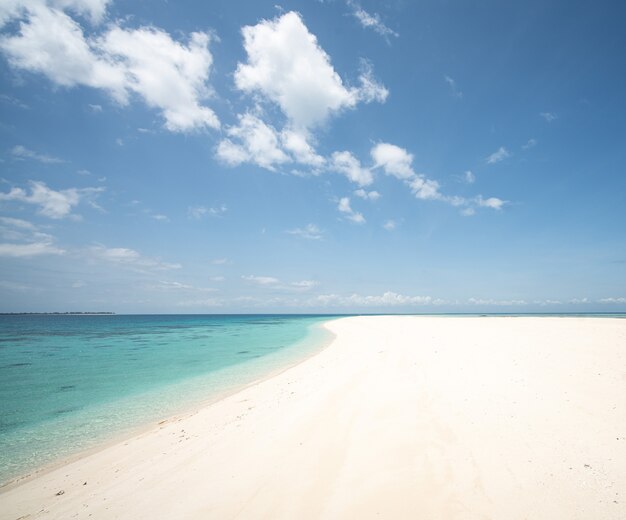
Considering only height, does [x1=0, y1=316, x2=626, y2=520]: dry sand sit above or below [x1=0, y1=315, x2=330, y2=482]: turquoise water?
above

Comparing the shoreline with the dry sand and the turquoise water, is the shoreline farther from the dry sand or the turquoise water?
the dry sand

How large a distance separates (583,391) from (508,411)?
2.95m

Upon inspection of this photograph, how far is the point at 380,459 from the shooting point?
17.4ft

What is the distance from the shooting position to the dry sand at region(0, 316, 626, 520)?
4.13 metres

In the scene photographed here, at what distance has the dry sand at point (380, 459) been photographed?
4.13 metres

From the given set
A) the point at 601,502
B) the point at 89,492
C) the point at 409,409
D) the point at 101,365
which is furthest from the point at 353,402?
the point at 101,365

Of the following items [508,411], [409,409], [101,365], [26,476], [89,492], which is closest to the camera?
[89,492]

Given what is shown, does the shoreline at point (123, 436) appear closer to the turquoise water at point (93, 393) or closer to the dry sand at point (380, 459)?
the turquoise water at point (93, 393)

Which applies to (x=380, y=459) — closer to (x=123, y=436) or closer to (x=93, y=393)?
(x=123, y=436)

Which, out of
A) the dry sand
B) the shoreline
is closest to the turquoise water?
the shoreline

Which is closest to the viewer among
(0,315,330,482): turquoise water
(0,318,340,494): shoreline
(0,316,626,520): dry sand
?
(0,316,626,520): dry sand

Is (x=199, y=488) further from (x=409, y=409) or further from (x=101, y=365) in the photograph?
(x=101, y=365)

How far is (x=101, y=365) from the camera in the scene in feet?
62.9

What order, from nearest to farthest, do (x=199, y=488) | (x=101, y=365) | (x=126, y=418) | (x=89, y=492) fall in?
(x=199, y=488) < (x=89, y=492) < (x=126, y=418) < (x=101, y=365)
